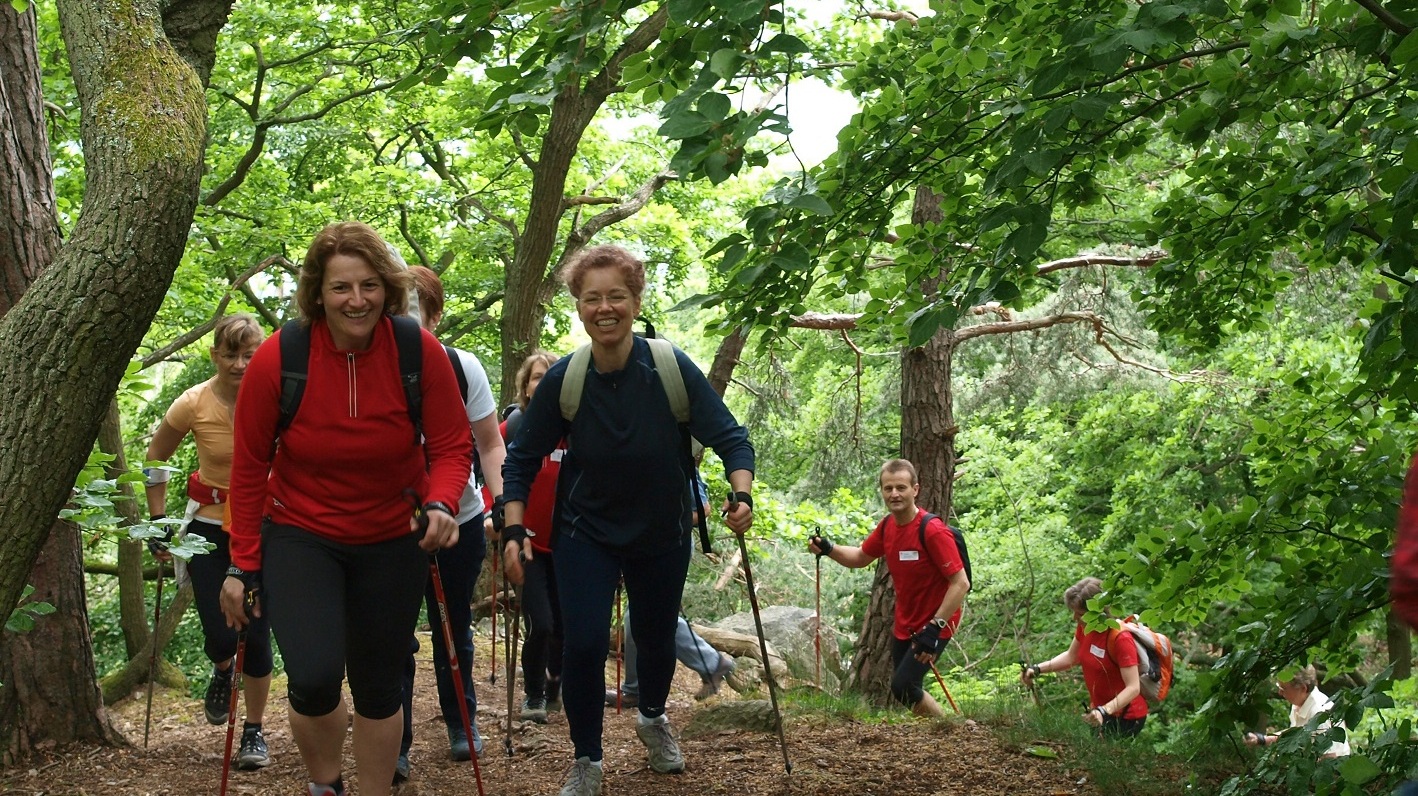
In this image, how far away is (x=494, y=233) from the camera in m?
16.1

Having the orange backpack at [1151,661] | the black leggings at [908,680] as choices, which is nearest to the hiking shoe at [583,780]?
the black leggings at [908,680]

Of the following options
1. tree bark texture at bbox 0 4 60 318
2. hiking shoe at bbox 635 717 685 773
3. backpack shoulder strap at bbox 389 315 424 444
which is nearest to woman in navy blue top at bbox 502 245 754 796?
hiking shoe at bbox 635 717 685 773

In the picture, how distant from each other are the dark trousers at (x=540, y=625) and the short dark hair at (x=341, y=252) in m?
2.74

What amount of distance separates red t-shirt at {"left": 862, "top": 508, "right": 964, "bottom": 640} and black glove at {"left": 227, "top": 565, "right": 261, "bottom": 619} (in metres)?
4.38

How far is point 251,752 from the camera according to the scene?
5.87m

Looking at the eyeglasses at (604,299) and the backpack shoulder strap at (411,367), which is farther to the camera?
the eyeglasses at (604,299)

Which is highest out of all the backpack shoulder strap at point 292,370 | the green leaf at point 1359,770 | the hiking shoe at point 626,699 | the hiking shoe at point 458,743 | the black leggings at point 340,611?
the backpack shoulder strap at point 292,370

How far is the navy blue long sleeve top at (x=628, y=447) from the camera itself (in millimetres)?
4645

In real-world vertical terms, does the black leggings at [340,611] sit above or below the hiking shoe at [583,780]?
above

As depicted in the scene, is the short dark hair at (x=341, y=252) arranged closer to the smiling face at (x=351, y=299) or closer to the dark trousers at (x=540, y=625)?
the smiling face at (x=351, y=299)

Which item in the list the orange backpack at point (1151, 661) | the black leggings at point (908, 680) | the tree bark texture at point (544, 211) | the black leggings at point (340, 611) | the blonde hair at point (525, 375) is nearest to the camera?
the black leggings at point (340, 611)

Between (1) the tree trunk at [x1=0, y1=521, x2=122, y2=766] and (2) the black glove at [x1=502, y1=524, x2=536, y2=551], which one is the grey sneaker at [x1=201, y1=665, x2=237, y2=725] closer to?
(1) the tree trunk at [x1=0, y1=521, x2=122, y2=766]

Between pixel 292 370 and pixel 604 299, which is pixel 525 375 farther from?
pixel 292 370

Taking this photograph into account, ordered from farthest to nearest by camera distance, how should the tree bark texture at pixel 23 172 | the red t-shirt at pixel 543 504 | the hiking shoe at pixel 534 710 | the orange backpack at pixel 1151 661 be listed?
the orange backpack at pixel 1151 661, the hiking shoe at pixel 534 710, the red t-shirt at pixel 543 504, the tree bark texture at pixel 23 172
